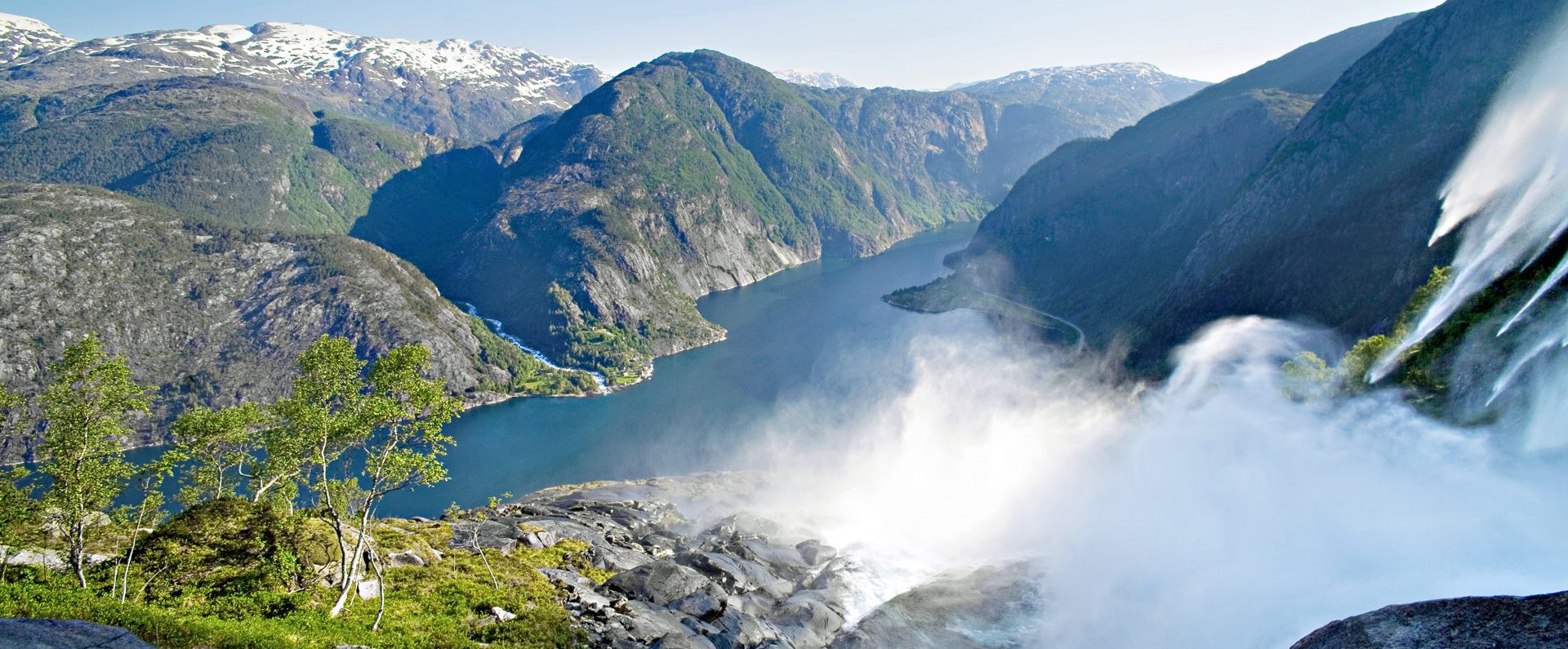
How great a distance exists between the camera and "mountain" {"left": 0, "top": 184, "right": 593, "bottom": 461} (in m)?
135

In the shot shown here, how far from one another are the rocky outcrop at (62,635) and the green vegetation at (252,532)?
4.39 feet

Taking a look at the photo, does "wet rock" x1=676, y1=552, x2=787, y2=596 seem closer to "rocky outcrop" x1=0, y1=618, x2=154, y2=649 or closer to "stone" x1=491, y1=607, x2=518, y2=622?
"stone" x1=491, y1=607, x2=518, y2=622

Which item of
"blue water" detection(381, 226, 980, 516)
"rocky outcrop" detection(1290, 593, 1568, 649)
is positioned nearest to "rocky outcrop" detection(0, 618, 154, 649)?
"rocky outcrop" detection(1290, 593, 1568, 649)

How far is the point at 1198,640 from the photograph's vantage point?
29.6m

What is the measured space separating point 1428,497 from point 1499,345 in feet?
31.6

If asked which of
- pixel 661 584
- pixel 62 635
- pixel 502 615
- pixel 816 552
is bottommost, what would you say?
pixel 816 552

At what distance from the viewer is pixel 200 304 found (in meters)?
152

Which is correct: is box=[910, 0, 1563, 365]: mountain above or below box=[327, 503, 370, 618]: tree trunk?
above

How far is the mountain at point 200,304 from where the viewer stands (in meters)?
135

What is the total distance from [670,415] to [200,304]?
9889 cm

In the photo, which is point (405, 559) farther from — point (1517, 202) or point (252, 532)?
point (1517, 202)

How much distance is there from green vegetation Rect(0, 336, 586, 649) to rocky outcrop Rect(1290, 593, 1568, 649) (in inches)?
943

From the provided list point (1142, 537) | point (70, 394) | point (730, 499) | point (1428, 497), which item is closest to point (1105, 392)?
point (730, 499)

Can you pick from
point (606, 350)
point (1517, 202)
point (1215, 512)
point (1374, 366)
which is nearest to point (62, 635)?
point (1215, 512)
